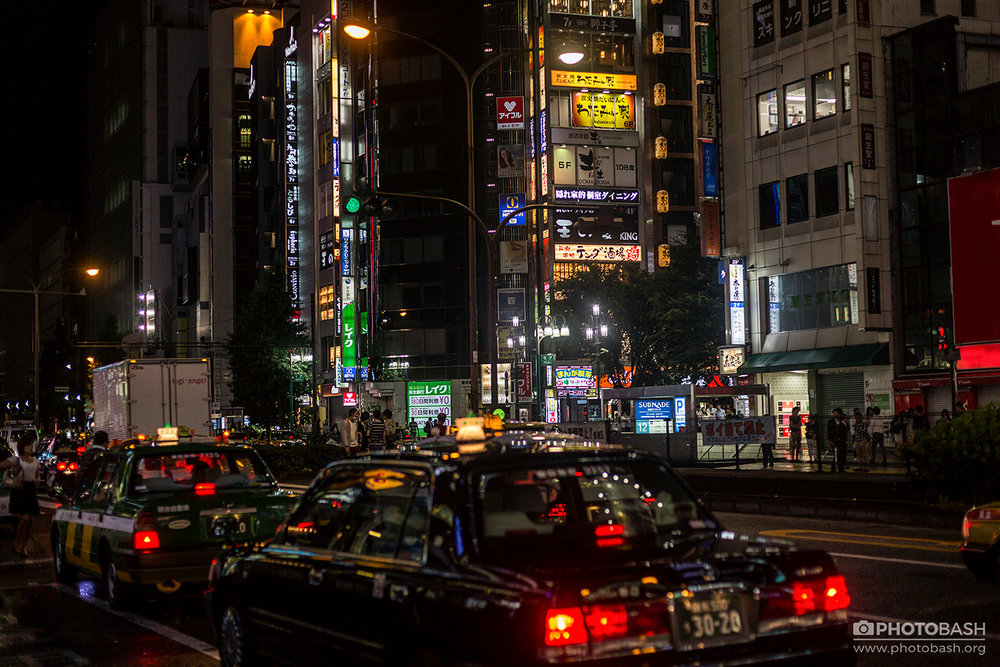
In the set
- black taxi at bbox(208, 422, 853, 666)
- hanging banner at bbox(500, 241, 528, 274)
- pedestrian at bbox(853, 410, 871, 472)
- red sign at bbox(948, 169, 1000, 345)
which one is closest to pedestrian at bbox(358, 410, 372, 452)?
pedestrian at bbox(853, 410, 871, 472)

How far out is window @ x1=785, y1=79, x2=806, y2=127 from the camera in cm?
4403

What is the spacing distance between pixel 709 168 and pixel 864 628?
41370 millimetres

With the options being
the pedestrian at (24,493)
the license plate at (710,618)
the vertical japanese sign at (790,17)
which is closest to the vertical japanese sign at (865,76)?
the vertical japanese sign at (790,17)

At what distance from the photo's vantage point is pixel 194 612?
10.9 metres

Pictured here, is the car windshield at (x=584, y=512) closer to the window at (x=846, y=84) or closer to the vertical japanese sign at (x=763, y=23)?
the window at (x=846, y=84)

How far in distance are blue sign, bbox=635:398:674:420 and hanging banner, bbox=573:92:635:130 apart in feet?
115

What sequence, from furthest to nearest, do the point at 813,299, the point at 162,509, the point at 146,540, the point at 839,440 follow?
1. the point at 813,299
2. the point at 839,440
3. the point at 162,509
4. the point at 146,540

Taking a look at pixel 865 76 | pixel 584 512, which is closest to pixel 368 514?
pixel 584 512

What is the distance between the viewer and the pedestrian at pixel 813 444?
28562 millimetres

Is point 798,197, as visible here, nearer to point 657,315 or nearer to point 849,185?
point 849,185

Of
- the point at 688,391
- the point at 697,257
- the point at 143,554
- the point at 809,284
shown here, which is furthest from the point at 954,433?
the point at 697,257

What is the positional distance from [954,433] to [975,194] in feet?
75.0

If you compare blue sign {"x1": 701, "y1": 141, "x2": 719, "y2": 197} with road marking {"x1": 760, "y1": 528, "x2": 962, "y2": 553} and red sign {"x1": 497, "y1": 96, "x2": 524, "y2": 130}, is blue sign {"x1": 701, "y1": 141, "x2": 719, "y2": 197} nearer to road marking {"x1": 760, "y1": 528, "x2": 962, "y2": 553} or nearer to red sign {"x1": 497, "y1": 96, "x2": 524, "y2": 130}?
red sign {"x1": 497, "y1": 96, "x2": 524, "y2": 130}

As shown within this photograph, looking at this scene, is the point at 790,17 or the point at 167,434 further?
the point at 790,17
